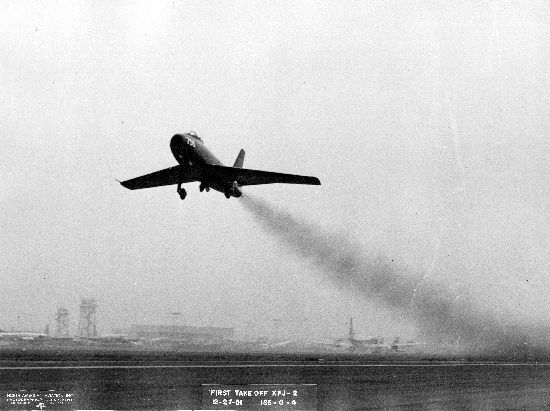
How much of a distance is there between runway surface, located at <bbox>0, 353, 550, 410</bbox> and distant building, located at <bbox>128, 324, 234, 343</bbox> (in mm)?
88314

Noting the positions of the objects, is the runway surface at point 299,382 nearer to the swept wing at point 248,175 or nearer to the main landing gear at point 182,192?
the main landing gear at point 182,192

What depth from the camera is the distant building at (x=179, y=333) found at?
142m

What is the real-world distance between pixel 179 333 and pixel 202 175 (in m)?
108

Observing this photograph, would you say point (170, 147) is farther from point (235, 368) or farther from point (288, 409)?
point (288, 409)

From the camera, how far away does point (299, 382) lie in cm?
3922

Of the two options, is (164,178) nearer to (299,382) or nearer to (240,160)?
(240,160)

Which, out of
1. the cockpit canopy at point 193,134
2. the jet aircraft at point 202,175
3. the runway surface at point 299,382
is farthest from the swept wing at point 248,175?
the runway surface at point 299,382

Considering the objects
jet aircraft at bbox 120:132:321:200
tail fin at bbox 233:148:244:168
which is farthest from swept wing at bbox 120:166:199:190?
tail fin at bbox 233:148:244:168

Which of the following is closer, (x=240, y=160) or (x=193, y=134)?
(x=193, y=134)

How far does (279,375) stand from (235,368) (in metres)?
6.34

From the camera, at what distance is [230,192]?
52.6m

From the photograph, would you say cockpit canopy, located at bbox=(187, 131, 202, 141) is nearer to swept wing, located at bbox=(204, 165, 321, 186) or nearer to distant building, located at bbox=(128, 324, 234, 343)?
swept wing, located at bbox=(204, 165, 321, 186)

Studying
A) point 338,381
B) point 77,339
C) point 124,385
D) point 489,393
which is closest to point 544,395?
point 489,393

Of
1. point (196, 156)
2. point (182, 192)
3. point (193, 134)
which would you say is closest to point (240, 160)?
point (182, 192)
